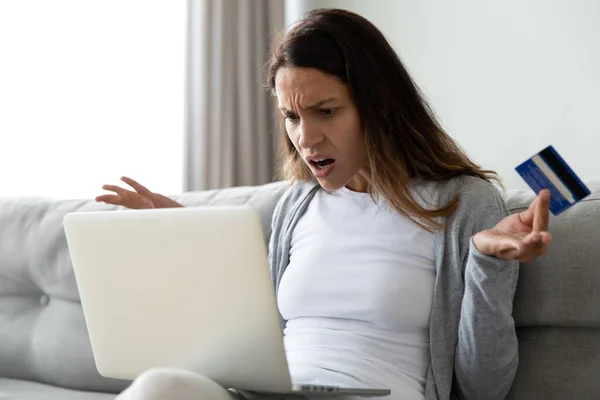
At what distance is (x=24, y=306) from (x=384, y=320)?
95 centimetres

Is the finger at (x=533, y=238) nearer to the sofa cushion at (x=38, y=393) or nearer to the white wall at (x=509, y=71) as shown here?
the sofa cushion at (x=38, y=393)

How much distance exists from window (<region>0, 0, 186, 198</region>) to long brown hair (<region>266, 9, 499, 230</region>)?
134cm

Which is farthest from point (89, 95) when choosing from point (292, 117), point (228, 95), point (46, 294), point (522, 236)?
point (522, 236)

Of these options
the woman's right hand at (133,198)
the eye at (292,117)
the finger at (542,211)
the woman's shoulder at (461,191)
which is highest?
the eye at (292,117)

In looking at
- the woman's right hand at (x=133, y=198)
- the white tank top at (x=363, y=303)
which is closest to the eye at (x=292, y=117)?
the white tank top at (x=363, y=303)

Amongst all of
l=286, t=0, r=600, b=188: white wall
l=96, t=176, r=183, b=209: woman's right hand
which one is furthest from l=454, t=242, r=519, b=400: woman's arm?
l=286, t=0, r=600, b=188: white wall

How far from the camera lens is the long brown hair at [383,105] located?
4.59 ft

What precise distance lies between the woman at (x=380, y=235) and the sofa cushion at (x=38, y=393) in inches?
18.6

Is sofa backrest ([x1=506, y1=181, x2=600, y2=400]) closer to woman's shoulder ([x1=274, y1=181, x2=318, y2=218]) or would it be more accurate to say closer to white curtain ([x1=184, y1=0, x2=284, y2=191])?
woman's shoulder ([x1=274, y1=181, x2=318, y2=218])

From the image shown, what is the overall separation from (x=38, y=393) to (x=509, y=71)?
1471 mm

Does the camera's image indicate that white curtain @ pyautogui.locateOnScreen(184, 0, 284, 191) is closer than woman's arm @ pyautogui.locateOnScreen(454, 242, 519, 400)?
No

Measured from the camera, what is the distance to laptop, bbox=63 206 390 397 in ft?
3.60

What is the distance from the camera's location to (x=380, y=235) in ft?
4.65

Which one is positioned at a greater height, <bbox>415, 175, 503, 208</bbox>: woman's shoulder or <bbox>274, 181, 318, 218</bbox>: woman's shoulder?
<bbox>415, 175, 503, 208</bbox>: woman's shoulder
